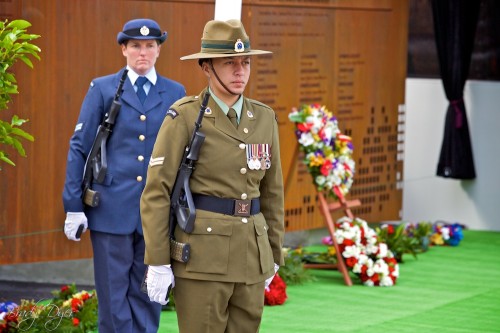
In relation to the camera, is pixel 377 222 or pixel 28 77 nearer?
pixel 28 77

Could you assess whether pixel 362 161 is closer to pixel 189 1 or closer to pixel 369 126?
pixel 369 126

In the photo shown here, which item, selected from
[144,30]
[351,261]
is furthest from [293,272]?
[144,30]

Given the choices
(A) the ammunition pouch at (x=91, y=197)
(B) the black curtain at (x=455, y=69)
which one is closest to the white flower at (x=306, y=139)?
(A) the ammunition pouch at (x=91, y=197)

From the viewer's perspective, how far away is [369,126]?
11516 mm

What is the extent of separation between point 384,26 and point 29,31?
460 centimetres

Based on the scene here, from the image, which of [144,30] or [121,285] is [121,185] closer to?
[121,285]

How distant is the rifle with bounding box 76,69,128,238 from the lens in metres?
6.00

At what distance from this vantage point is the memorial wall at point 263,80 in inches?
319

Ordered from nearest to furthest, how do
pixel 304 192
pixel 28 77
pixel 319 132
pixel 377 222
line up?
1. pixel 28 77
2. pixel 319 132
3. pixel 304 192
4. pixel 377 222

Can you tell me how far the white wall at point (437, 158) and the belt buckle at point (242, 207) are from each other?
8.15 meters

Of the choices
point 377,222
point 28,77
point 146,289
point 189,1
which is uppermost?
point 189,1

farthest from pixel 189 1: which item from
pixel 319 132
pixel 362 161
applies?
pixel 362 161

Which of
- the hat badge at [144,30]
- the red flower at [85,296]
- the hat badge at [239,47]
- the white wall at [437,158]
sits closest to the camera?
the hat badge at [239,47]

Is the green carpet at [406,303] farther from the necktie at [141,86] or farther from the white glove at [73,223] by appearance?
the necktie at [141,86]
